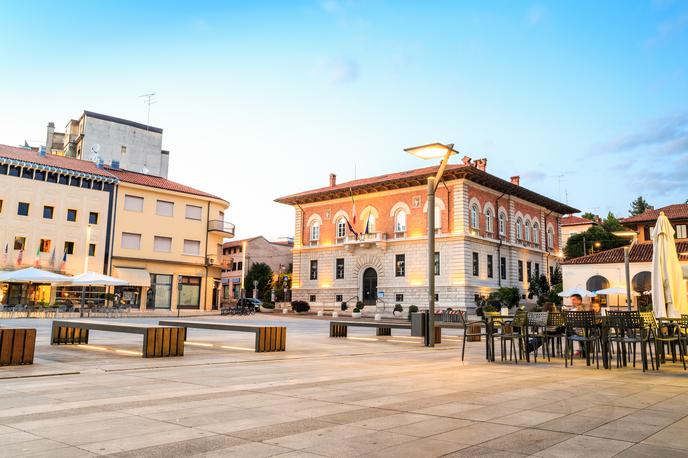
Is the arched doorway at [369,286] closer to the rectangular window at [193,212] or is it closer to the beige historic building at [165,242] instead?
the beige historic building at [165,242]

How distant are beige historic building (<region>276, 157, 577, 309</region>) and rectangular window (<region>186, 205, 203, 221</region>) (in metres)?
9.24

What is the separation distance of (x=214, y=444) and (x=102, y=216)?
41.6 metres

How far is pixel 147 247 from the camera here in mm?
43719

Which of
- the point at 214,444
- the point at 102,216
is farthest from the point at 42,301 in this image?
the point at 214,444

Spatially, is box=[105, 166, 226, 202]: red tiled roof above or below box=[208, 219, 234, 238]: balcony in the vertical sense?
above

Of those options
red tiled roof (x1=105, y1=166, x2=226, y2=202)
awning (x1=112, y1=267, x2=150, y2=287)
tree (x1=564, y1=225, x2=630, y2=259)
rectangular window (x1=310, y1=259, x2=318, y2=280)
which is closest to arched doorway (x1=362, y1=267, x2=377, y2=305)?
rectangular window (x1=310, y1=259, x2=318, y2=280)

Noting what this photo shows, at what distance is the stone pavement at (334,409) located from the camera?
404 cm

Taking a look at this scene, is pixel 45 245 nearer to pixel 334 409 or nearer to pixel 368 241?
pixel 368 241

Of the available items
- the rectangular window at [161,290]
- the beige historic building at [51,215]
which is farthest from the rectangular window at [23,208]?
the rectangular window at [161,290]

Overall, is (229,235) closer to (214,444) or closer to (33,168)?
(33,168)

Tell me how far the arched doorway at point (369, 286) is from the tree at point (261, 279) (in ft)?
72.1

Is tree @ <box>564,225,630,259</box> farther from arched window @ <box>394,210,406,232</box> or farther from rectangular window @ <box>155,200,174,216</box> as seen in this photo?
rectangular window @ <box>155,200,174,216</box>

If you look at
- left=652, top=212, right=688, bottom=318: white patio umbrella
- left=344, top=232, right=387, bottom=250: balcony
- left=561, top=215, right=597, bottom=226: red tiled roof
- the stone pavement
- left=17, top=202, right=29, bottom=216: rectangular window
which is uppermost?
left=561, top=215, right=597, bottom=226: red tiled roof

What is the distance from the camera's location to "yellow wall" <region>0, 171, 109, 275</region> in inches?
1478
